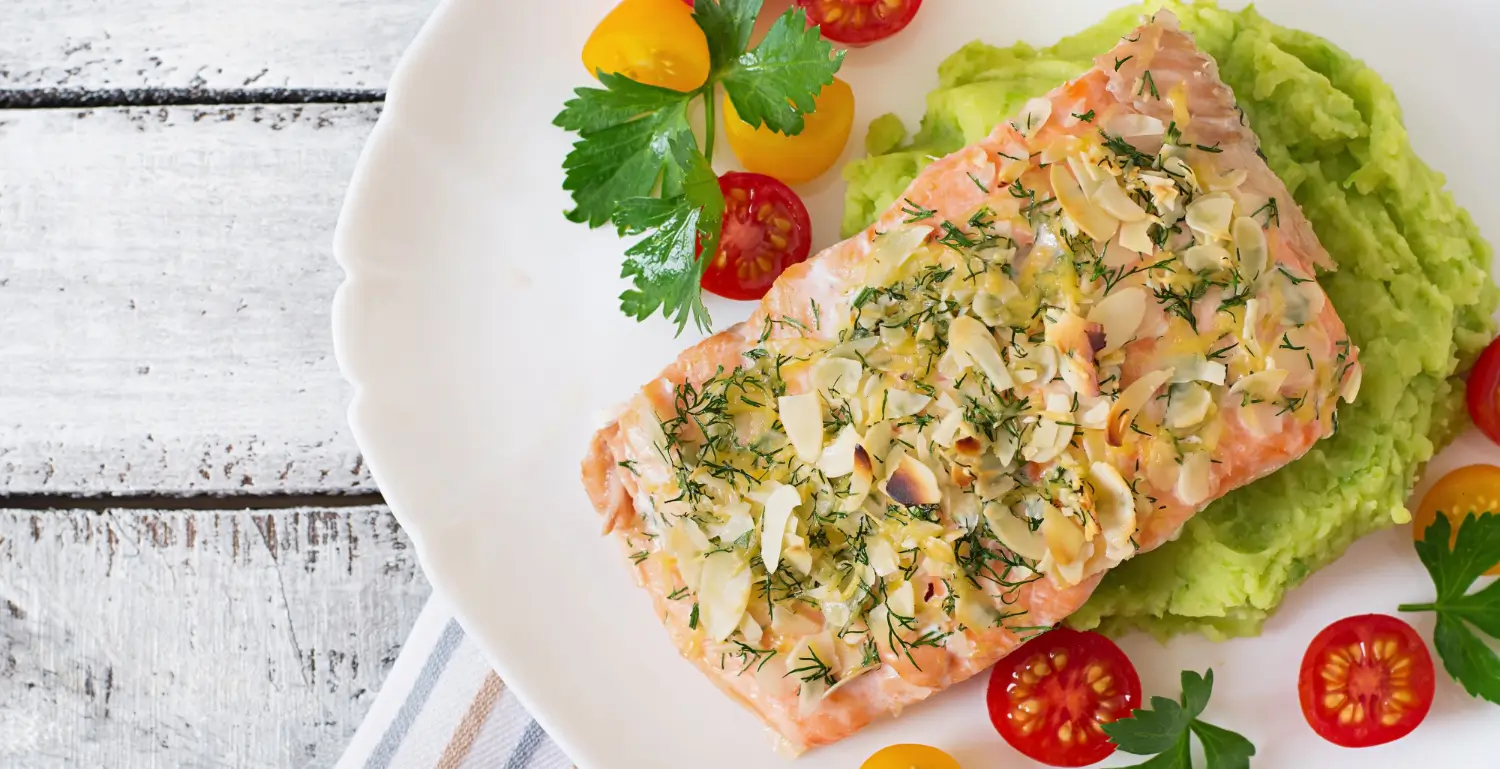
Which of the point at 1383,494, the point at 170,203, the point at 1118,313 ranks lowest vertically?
the point at 170,203

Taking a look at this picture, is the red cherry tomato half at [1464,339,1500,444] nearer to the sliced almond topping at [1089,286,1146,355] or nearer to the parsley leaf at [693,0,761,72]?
the sliced almond topping at [1089,286,1146,355]

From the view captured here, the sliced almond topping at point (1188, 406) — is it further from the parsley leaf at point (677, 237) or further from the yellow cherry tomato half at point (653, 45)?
the yellow cherry tomato half at point (653, 45)

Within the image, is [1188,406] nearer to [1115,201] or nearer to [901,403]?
[1115,201]

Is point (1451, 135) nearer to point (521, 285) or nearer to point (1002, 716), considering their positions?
point (1002, 716)

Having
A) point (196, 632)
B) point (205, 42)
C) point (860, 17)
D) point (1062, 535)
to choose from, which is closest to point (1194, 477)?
point (1062, 535)

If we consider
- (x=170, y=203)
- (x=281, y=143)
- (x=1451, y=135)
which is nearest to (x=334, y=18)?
(x=281, y=143)
